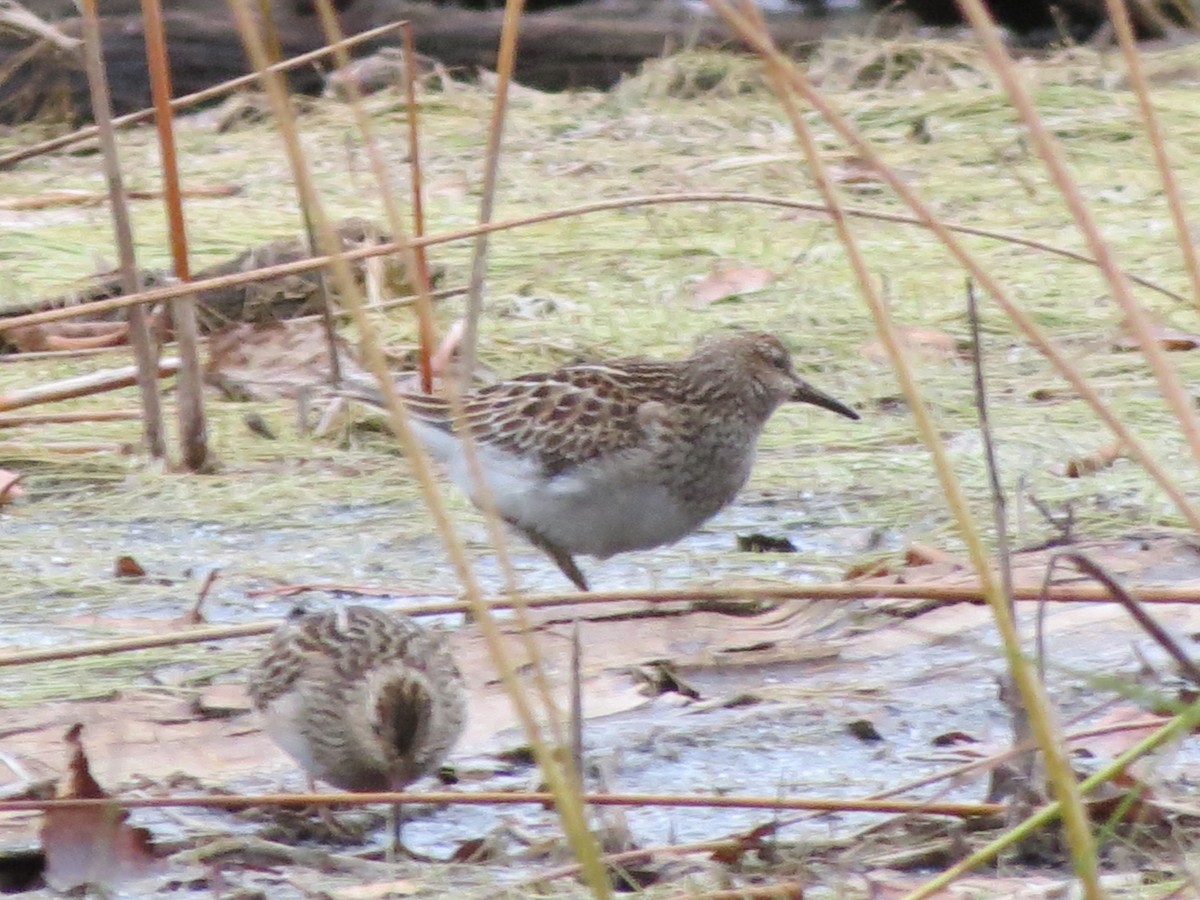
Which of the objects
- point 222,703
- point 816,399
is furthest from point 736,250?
point 222,703

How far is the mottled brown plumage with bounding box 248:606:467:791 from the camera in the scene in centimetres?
414

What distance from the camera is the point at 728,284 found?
9102 millimetres

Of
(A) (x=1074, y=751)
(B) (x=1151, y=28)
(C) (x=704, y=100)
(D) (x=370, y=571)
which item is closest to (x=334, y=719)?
(A) (x=1074, y=751)

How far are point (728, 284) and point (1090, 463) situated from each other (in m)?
2.75

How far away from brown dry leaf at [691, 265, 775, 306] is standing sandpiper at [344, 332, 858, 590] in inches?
100.0

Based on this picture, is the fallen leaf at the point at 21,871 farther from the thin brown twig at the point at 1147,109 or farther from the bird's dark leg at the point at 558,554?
the bird's dark leg at the point at 558,554

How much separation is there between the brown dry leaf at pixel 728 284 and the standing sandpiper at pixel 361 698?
179 inches

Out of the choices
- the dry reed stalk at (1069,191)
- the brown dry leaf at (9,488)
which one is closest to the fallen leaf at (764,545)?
the brown dry leaf at (9,488)

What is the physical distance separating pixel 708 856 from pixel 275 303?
5.40 metres

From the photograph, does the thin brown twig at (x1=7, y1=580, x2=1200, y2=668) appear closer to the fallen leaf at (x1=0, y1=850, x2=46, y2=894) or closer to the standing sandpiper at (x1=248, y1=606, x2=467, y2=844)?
the standing sandpiper at (x1=248, y1=606, x2=467, y2=844)

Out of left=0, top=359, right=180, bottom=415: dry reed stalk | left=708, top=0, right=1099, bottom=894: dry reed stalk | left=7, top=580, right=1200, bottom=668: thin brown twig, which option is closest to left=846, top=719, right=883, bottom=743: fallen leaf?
left=7, top=580, right=1200, bottom=668: thin brown twig

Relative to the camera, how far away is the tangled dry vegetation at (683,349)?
15.9ft

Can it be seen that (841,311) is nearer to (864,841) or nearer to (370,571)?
(370,571)

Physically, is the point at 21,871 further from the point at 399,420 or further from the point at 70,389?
the point at 70,389
